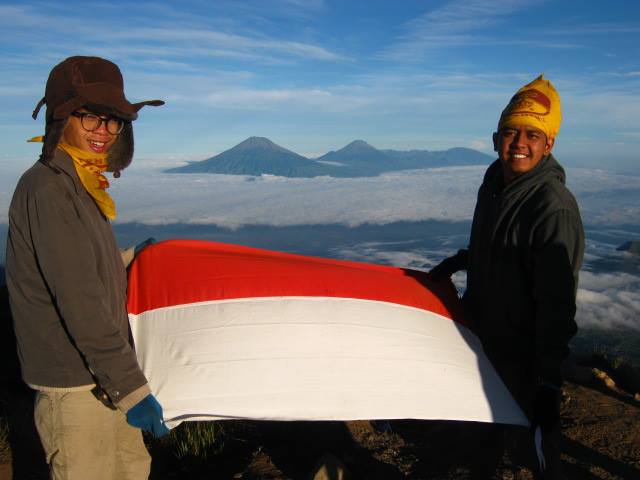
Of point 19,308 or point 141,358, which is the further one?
point 141,358

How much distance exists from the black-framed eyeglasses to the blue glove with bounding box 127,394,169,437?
1.22 metres

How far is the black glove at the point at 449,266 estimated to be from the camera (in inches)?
154

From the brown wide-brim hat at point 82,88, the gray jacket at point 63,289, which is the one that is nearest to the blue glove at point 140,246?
the gray jacket at point 63,289

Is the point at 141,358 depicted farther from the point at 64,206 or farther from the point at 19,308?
the point at 64,206

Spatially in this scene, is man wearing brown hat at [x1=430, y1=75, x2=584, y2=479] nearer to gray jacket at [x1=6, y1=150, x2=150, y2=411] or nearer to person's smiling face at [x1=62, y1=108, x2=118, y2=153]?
gray jacket at [x1=6, y1=150, x2=150, y2=411]

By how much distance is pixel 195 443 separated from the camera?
5.32 metres

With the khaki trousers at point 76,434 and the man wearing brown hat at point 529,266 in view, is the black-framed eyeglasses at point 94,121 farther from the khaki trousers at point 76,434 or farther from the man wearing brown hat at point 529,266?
the man wearing brown hat at point 529,266

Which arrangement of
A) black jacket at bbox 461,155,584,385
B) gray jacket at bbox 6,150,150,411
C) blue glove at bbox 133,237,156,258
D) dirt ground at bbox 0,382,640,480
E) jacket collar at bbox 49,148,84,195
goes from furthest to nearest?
dirt ground at bbox 0,382,640,480 < blue glove at bbox 133,237,156,258 < black jacket at bbox 461,155,584,385 < jacket collar at bbox 49,148,84,195 < gray jacket at bbox 6,150,150,411

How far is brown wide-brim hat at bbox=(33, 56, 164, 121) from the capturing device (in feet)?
7.81

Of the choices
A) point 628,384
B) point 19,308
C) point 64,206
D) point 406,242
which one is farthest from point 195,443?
point 406,242

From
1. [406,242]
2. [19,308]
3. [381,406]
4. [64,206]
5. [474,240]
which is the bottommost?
[406,242]

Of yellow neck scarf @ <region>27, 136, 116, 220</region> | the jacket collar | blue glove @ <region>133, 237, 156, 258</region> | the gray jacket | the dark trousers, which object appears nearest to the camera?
the gray jacket

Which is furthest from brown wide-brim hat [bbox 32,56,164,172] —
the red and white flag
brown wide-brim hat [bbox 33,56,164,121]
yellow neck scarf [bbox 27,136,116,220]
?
the red and white flag

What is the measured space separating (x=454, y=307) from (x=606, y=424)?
2.85 m
